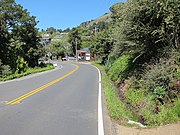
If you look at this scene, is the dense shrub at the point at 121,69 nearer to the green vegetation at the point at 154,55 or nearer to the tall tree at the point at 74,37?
the green vegetation at the point at 154,55

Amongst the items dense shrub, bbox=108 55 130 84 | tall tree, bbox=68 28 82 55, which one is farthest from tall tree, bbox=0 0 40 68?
tall tree, bbox=68 28 82 55

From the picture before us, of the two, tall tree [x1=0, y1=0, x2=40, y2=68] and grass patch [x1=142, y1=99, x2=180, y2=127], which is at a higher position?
tall tree [x1=0, y1=0, x2=40, y2=68]

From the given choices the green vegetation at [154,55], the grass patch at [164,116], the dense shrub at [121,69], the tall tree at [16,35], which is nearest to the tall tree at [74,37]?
the tall tree at [16,35]

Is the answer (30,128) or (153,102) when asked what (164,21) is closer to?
(153,102)

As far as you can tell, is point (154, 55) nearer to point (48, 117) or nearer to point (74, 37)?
point (48, 117)

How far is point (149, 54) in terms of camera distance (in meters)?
16.5

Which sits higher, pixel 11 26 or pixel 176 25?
pixel 11 26

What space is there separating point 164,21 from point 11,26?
42.8 meters

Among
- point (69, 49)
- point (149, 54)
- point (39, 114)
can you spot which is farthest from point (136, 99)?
point (69, 49)

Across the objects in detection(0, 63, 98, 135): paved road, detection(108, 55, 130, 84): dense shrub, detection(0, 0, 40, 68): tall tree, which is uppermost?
detection(0, 0, 40, 68): tall tree

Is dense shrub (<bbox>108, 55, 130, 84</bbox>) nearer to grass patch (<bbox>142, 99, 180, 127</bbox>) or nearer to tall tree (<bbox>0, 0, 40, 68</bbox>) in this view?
grass patch (<bbox>142, 99, 180, 127</bbox>)

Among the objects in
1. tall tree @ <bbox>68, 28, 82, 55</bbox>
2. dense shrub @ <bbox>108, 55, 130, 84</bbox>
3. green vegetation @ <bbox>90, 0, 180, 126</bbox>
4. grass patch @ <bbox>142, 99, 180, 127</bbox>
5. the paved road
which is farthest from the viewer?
tall tree @ <bbox>68, 28, 82, 55</bbox>

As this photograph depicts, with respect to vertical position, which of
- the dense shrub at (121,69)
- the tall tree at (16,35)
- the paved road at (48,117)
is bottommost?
the paved road at (48,117)

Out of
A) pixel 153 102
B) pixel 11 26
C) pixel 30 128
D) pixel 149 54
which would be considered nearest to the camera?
pixel 30 128
